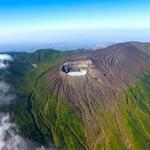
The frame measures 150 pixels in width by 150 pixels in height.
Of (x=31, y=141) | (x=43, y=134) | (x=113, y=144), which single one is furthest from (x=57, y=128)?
(x=113, y=144)

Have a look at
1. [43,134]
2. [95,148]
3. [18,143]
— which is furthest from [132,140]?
[18,143]

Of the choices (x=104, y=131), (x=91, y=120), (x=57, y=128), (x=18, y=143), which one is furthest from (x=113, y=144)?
(x=18, y=143)

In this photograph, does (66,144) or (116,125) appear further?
(116,125)

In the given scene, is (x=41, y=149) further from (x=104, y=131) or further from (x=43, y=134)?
(x=104, y=131)

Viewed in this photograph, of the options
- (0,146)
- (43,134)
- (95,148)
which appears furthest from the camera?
(43,134)

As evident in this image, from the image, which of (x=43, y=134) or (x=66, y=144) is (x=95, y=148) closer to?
(x=66, y=144)

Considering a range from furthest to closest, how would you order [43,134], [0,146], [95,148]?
[43,134]
[95,148]
[0,146]

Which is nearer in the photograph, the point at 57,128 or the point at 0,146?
the point at 0,146

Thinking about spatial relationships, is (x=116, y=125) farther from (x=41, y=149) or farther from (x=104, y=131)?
(x=41, y=149)
